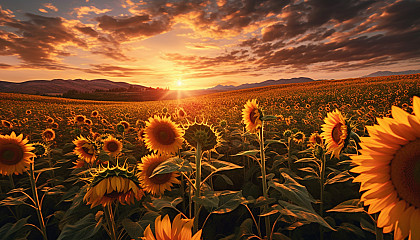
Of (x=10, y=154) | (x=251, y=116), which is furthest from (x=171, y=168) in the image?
(x=10, y=154)

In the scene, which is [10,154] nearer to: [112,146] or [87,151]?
[87,151]

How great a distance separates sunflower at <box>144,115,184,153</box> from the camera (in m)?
2.77

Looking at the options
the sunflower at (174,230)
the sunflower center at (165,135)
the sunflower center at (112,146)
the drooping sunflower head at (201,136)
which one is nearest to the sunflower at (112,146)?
the sunflower center at (112,146)

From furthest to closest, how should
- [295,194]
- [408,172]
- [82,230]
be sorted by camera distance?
1. [82,230]
2. [295,194]
3. [408,172]

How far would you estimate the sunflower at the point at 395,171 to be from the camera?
3.21 feet

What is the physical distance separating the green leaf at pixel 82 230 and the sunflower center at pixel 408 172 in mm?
1881

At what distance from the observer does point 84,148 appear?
3293 millimetres

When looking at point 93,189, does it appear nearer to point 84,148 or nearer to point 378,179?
point 378,179

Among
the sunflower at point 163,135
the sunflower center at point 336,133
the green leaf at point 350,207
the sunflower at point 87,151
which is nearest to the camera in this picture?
the green leaf at point 350,207

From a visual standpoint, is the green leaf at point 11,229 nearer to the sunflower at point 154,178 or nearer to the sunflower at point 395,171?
the sunflower at point 154,178

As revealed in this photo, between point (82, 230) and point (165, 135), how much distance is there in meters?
1.40

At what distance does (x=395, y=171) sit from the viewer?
103 cm

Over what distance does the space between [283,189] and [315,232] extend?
4.98 ft

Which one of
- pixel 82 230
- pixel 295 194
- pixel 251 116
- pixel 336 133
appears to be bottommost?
pixel 82 230
